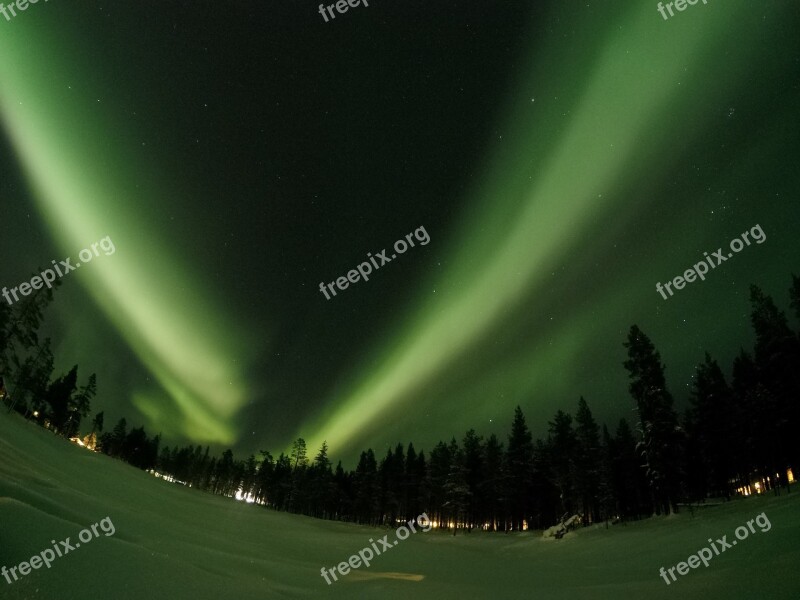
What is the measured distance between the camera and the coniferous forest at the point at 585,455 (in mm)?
36625

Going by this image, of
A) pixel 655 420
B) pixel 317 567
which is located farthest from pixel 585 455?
pixel 317 567

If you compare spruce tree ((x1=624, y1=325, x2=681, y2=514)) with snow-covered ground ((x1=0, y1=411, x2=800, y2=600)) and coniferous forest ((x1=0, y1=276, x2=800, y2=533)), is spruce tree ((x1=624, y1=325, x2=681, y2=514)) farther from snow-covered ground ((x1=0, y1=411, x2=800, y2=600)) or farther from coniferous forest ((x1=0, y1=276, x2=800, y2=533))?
snow-covered ground ((x1=0, y1=411, x2=800, y2=600))

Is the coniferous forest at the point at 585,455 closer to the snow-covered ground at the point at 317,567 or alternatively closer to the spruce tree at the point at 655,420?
the spruce tree at the point at 655,420

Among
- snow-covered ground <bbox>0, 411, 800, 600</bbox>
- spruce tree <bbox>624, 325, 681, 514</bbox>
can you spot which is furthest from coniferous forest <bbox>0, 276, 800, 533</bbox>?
snow-covered ground <bbox>0, 411, 800, 600</bbox>

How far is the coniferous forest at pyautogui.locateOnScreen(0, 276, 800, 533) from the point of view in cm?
3662

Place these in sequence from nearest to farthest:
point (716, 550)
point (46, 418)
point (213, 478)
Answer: point (716, 550) < point (46, 418) < point (213, 478)

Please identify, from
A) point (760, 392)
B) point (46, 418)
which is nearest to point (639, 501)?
point (760, 392)

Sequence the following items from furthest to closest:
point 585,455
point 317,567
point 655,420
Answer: point 585,455 → point 655,420 → point 317,567

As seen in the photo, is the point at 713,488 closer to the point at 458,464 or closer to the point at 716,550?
the point at 458,464

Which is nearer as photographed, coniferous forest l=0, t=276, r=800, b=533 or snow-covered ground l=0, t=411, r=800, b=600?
snow-covered ground l=0, t=411, r=800, b=600

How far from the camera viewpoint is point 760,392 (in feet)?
128

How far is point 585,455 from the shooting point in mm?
49094

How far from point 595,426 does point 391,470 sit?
35644 millimetres

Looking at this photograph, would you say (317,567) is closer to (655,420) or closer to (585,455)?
(655,420)
